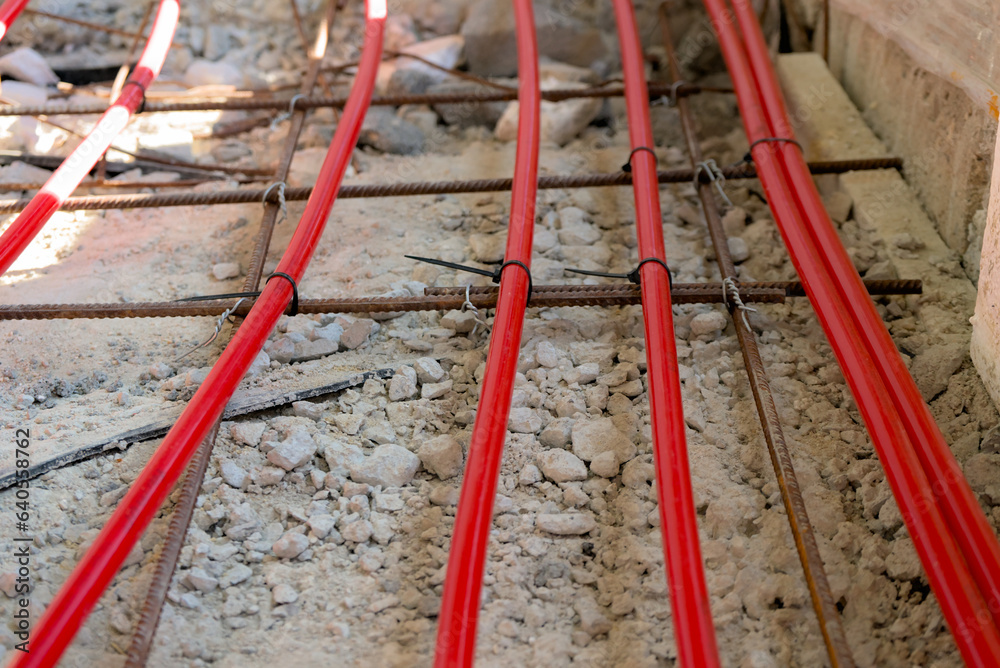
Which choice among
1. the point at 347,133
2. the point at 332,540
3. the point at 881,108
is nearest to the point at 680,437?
the point at 332,540

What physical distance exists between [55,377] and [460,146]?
6.94ft

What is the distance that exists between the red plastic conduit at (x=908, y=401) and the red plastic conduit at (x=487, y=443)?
0.87 m

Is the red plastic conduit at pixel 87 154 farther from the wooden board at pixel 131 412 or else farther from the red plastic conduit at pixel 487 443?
the red plastic conduit at pixel 487 443

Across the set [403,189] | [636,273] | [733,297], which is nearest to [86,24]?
[403,189]

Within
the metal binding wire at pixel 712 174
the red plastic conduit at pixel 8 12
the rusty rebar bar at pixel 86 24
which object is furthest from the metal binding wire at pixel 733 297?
the rusty rebar bar at pixel 86 24

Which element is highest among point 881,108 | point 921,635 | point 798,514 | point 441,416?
point 881,108

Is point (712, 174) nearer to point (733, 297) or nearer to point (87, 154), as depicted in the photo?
point (733, 297)

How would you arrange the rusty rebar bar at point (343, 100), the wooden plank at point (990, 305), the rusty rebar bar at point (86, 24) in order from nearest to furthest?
the wooden plank at point (990, 305)
the rusty rebar bar at point (343, 100)
the rusty rebar bar at point (86, 24)

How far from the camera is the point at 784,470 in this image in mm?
1905

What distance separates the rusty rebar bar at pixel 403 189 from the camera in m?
2.80

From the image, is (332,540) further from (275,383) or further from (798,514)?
(798,514)

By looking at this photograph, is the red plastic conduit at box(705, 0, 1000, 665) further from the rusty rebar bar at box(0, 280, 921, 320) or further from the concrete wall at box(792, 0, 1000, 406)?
the concrete wall at box(792, 0, 1000, 406)

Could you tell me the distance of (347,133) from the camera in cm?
284

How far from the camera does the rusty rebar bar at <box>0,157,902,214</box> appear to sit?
280 cm
